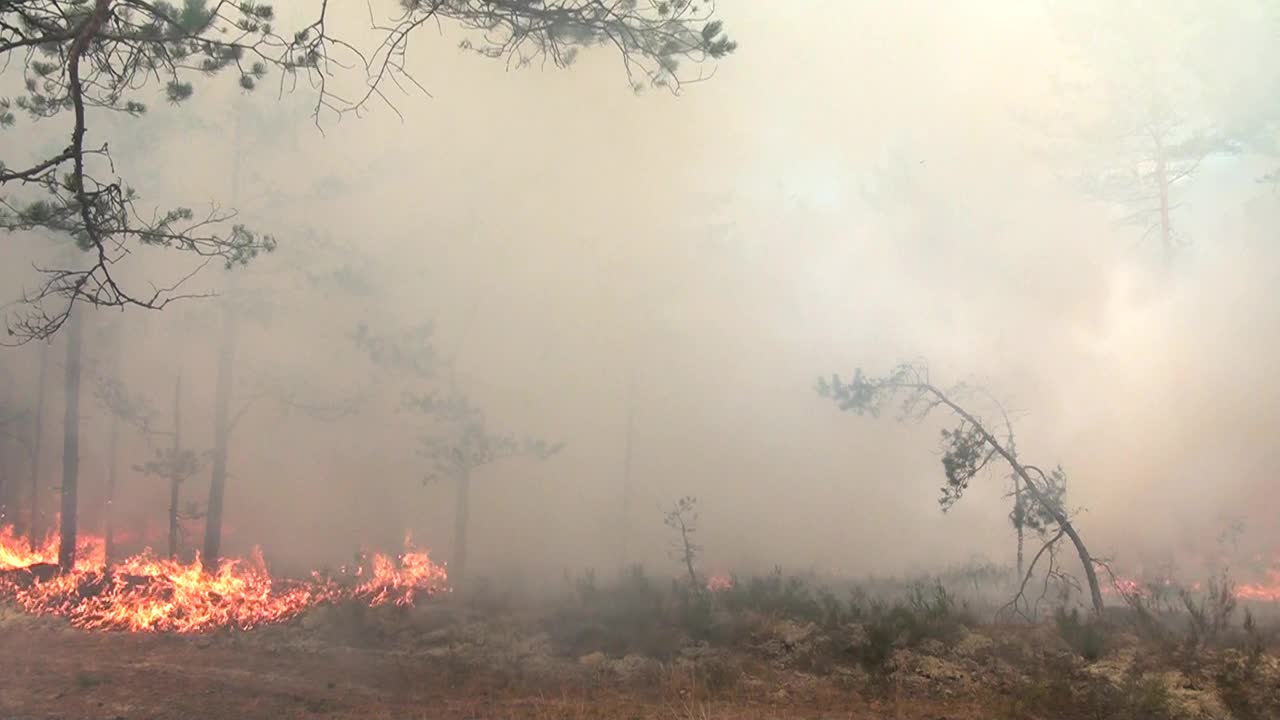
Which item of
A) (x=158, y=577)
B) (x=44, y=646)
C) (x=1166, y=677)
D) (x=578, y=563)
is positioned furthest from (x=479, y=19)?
(x=578, y=563)

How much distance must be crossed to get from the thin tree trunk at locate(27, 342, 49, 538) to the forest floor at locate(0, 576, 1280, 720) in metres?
9.85

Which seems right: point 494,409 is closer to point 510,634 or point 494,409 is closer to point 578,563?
point 578,563

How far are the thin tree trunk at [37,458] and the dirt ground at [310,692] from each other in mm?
11459

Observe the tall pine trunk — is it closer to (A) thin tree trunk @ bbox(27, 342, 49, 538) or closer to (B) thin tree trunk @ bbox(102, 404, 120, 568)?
(A) thin tree trunk @ bbox(27, 342, 49, 538)

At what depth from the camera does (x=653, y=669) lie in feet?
27.0

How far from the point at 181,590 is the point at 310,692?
6.11 m

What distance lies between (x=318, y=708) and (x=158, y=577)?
26.8 ft

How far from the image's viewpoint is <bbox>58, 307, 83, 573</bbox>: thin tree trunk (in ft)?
46.8

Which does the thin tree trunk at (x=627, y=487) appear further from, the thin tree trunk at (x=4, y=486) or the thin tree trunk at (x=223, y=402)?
the thin tree trunk at (x=4, y=486)

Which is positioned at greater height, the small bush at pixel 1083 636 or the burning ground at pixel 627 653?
the small bush at pixel 1083 636

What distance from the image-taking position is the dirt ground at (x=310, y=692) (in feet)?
21.8

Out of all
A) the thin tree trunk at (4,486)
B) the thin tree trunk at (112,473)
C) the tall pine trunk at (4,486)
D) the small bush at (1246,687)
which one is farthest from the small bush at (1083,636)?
the tall pine trunk at (4,486)

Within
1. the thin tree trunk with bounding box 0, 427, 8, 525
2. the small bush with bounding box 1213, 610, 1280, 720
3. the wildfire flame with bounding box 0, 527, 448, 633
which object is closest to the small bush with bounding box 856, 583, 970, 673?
the small bush with bounding box 1213, 610, 1280, 720

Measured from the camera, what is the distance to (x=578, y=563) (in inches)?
674
